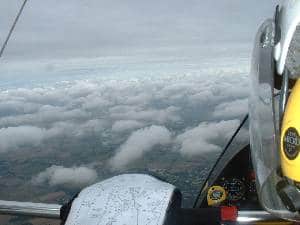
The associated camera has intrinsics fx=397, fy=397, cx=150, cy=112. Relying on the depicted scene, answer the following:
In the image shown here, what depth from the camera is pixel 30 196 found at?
5782 inches

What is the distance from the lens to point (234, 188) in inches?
143

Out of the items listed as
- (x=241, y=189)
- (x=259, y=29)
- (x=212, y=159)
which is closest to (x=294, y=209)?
(x=259, y=29)

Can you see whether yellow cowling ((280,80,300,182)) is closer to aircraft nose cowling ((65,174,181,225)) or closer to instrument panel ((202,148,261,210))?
aircraft nose cowling ((65,174,181,225))

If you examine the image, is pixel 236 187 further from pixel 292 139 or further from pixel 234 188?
pixel 292 139

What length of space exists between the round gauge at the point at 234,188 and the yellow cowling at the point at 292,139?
5.99 ft

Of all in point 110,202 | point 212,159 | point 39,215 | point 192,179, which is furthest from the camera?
point 212,159

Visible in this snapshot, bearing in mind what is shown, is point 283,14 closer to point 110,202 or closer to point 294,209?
point 294,209

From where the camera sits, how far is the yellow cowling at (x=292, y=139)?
1.65 m

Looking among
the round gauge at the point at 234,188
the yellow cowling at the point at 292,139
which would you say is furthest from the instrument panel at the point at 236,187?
the yellow cowling at the point at 292,139

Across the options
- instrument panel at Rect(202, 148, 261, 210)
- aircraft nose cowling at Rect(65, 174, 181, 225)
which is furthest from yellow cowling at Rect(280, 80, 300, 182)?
instrument panel at Rect(202, 148, 261, 210)

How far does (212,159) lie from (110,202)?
627ft

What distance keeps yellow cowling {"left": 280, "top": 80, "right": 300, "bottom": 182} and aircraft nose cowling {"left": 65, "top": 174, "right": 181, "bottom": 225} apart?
1.63ft

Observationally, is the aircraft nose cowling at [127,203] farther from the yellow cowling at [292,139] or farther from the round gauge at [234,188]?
the round gauge at [234,188]

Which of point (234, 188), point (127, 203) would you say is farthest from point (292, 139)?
point (234, 188)
